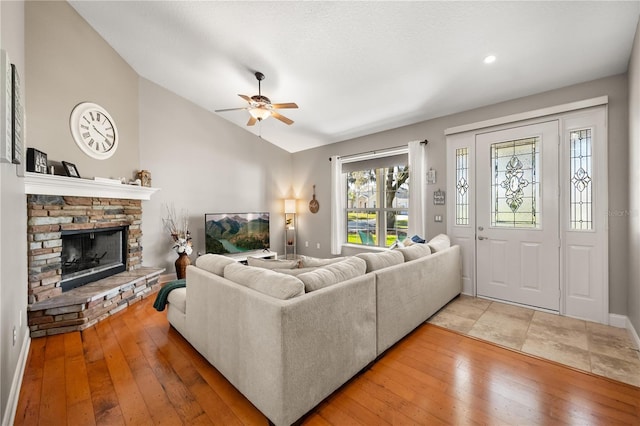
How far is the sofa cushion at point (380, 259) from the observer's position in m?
2.15

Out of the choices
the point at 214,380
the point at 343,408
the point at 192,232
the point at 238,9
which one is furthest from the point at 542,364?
the point at 192,232

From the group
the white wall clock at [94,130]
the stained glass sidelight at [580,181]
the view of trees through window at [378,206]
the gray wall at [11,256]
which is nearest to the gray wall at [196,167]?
the white wall clock at [94,130]

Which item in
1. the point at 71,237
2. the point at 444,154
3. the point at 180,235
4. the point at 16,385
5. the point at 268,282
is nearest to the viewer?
the point at 268,282

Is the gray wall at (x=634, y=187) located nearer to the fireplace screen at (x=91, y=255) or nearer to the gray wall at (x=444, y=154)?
the gray wall at (x=444, y=154)

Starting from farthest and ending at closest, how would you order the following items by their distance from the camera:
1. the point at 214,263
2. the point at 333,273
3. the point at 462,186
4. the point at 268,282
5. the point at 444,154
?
the point at 444,154
the point at 462,186
the point at 214,263
the point at 333,273
the point at 268,282

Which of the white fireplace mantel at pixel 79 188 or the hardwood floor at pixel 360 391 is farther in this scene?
the white fireplace mantel at pixel 79 188

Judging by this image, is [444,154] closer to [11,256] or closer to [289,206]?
[289,206]

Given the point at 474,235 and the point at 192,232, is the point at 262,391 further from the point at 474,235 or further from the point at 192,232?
the point at 192,232

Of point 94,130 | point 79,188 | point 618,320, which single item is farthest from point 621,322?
point 94,130

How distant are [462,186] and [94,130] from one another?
493 centimetres

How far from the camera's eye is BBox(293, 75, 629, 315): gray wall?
2.63m

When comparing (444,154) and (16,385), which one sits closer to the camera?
(16,385)

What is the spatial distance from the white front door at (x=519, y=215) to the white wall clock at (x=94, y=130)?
194 inches

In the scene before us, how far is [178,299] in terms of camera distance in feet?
7.89
